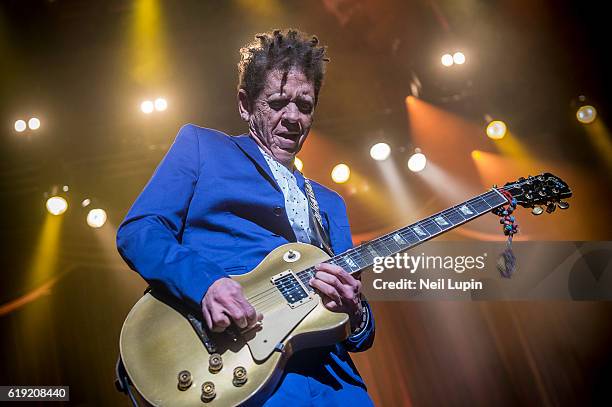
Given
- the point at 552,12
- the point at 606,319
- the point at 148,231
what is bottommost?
the point at 606,319

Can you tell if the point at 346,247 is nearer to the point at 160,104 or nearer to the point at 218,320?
the point at 218,320

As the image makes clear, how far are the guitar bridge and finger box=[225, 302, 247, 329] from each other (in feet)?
0.76

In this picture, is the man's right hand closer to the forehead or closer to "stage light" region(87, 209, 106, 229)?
the forehead

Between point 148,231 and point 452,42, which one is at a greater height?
point 452,42

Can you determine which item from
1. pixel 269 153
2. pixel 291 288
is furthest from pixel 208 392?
pixel 269 153

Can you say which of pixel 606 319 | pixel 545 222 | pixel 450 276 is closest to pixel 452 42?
pixel 545 222

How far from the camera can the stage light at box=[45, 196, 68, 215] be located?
6055 mm

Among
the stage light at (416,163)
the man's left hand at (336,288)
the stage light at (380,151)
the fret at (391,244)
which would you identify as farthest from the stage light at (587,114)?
the man's left hand at (336,288)

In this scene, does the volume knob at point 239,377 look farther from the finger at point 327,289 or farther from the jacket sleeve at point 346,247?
the jacket sleeve at point 346,247

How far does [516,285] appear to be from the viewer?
5.54 metres

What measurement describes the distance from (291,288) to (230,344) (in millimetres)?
330

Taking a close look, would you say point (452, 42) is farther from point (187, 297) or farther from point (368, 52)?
point (187, 297)

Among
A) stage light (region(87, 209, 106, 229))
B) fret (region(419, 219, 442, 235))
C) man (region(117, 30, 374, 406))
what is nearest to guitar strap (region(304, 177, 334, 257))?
man (region(117, 30, 374, 406))

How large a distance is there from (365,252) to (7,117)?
5148 millimetres
